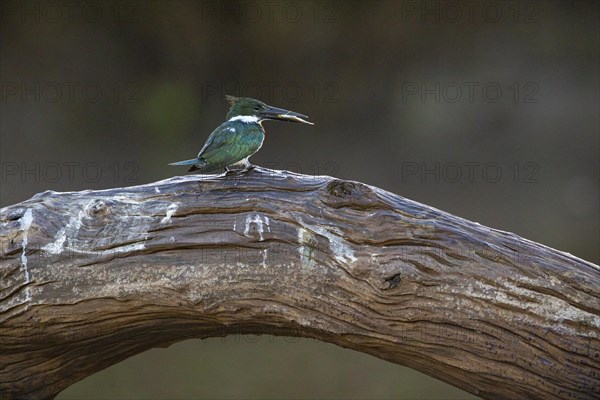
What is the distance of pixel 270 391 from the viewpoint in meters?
4.77

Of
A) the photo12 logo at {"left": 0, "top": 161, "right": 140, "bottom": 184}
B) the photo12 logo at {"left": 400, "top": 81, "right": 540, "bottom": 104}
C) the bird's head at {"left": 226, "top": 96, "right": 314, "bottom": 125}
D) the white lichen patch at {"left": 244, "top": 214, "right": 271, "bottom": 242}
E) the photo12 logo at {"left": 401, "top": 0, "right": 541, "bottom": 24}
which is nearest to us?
the white lichen patch at {"left": 244, "top": 214, "right": 271, "bottom": 242}

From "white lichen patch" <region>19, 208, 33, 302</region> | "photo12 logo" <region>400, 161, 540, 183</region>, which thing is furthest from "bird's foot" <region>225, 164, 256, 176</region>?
"photo12 logo" <region>400, 161, 540, 183</region>

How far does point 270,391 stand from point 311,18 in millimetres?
3830

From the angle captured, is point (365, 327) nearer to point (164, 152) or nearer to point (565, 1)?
point (164, 152)

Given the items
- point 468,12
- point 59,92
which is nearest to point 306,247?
point 59,92

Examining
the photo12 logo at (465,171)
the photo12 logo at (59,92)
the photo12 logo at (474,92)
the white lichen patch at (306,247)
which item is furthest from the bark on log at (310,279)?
the photo12 logo at (474,92)

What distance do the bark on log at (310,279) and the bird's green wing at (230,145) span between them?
0.13 meters

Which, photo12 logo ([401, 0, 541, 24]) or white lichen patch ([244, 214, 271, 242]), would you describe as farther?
photo12 logo ([401, 0, 541, 24])

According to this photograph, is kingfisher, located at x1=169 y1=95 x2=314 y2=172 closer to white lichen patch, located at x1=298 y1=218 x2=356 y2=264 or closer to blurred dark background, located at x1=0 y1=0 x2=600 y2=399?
white lichen patch, located at x1=298 y1=218 x2=356 y2=264

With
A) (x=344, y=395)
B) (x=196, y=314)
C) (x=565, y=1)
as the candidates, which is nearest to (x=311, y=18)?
(x=565, y=1)

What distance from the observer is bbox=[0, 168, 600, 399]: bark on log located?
2340mm

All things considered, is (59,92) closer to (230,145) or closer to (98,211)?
(230,145)

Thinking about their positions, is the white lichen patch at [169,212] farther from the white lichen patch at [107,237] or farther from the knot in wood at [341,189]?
the knot in wood at [341,189]

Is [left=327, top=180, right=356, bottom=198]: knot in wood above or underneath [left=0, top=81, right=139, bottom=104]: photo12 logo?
above
